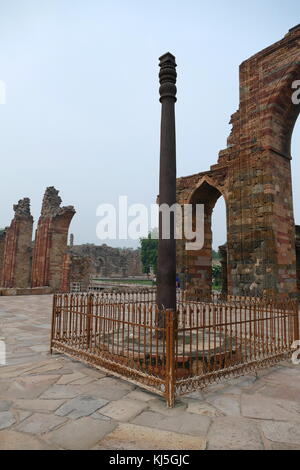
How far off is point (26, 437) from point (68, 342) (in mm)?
2458

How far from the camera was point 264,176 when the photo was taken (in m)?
11.5

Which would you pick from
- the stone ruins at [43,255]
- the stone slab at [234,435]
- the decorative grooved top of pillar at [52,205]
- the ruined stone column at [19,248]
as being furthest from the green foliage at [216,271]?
the stone slab at [234,435]

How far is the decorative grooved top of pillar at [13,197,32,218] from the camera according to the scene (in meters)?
22.3

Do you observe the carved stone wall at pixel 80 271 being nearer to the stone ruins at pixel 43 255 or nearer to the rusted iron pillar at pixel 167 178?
the stone ruins at pixel 43 255

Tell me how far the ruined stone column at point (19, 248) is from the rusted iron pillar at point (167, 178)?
19978mm

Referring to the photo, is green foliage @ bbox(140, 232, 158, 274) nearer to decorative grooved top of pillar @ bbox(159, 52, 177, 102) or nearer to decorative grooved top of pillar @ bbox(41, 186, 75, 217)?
decorative grooved top of pillar @ bbox(41, 186, 75, 217)

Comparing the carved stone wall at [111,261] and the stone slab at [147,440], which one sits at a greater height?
the carved stone wall at [111,261]

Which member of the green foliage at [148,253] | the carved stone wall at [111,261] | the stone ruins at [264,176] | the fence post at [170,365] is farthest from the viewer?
the green foliage at [148,253]

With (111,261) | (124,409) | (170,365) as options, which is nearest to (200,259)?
(170,365)

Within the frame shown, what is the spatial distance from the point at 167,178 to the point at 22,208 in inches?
796

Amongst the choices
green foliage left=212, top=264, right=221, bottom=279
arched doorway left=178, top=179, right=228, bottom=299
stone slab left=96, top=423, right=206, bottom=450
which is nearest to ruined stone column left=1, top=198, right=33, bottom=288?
arched doorway left=178, top=179, right=228, bottom=299

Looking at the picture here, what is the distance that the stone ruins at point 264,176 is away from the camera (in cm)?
1114

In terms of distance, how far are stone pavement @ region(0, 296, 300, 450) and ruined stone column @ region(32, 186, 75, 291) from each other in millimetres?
15376

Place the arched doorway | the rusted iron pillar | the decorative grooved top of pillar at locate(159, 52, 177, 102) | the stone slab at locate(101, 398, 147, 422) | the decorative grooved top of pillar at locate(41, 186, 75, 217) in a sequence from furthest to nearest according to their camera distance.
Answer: the decorative grooved top of pillar at locate(41, 186, 75, 217), the arched doorway, the decorative grooved top of pillar at locate(159, 52, 177, 102), the rusted iron pillar, the stone slab at locate(101, 398, 147, 422)
